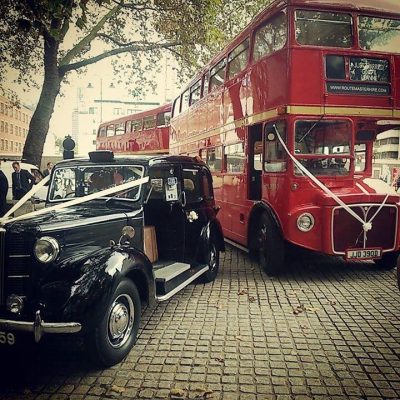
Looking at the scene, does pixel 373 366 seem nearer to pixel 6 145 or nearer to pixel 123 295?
pixel 123 295

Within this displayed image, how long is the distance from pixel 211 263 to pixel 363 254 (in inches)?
89.5

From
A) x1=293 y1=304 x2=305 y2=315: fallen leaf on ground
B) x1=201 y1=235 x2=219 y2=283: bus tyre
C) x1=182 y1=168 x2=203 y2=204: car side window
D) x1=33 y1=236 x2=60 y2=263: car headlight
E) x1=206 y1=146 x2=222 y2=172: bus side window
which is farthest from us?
x1=206 y1=146 x2=222 y2=172: bus side window

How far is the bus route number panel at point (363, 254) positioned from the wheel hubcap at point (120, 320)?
3.59 m

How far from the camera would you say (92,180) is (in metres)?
4.54

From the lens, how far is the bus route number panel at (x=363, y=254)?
5.80 metres

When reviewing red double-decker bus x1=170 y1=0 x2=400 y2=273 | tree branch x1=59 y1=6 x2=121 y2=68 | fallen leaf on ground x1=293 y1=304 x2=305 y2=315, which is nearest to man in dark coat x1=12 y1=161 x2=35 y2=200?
tree branch x1=59 y1=6 x2=121 y2=68

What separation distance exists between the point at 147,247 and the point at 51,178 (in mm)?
1436

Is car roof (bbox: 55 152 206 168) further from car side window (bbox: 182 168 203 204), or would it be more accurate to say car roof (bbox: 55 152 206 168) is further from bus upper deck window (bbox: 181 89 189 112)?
bus upper deck window (bbox: 181 89 189 112)

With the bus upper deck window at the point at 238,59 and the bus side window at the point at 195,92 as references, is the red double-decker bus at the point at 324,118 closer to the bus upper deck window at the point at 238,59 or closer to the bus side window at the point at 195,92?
the bus upper deck window at the point at 238,59

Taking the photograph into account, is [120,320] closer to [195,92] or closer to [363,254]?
[363,254]

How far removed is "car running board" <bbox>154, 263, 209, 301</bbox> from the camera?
413 centimetres

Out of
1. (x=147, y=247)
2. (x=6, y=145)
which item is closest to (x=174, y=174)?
(x=147, y=247)

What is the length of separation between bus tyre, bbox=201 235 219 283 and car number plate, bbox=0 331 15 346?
10.2 ft

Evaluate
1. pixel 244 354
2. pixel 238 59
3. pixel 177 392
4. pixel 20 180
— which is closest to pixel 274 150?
pixel 238 59
